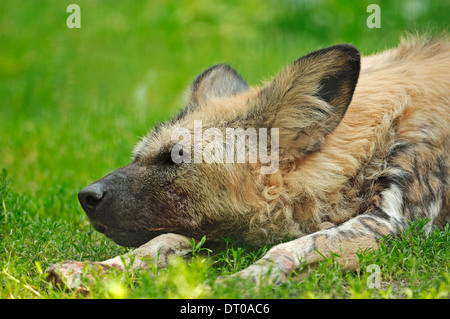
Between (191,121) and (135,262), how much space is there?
105cm

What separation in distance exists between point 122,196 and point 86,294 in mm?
799

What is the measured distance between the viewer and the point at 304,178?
3.69 metres

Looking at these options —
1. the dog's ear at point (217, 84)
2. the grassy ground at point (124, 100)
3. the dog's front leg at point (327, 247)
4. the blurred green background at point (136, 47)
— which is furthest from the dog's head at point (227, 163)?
the blurred green background at point (136, 47)

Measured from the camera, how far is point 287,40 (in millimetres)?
10023

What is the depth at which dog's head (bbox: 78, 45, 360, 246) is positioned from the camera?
362cm

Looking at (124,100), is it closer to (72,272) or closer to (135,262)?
(135,262)

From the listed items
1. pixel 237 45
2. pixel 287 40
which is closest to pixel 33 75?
pixel 237 45

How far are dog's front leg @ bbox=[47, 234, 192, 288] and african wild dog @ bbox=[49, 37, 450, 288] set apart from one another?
0.02 meters

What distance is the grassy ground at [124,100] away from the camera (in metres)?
3.07

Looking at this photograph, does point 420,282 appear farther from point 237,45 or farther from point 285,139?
point 237,45

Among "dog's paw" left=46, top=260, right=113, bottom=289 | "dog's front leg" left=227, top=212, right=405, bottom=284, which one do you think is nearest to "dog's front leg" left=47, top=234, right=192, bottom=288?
"dog's paw" left=46, top=260, right=113, bottom=289

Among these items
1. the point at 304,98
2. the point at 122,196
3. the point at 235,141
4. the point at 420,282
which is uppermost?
the point at 304,98

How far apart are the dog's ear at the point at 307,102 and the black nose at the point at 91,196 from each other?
982 mm

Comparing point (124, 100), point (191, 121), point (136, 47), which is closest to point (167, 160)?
point (191, 121)
